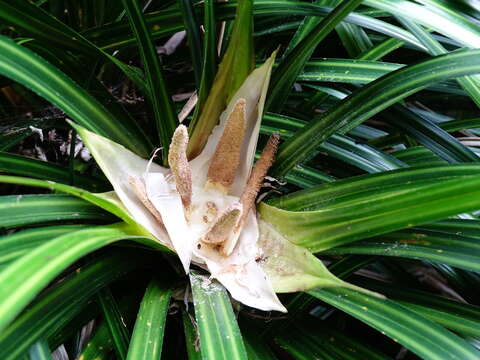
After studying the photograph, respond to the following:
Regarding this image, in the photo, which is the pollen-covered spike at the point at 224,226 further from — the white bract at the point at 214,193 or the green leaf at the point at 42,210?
the green leaf at the point at 42,210

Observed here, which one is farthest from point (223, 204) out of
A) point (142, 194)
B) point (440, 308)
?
point (440, 308)

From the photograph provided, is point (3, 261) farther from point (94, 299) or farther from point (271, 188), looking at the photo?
point (271, 188)

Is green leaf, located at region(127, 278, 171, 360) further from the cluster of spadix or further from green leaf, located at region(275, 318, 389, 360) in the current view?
green leaf, located at region(275, 318, 389, 360)

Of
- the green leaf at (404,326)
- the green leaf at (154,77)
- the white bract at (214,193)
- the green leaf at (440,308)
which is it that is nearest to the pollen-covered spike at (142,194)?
the white bract at (214,193)

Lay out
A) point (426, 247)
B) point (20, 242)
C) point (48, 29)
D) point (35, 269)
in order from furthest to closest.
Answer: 1. point (48, 29)
2. point (426, 247)
3. point (20, 242)
4. point (35, 269)

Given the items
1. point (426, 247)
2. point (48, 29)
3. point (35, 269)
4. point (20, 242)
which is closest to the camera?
point (35, 269)

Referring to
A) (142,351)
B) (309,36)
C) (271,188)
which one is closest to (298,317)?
(271,188)

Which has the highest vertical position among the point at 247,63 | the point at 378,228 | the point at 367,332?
the point at 247,63

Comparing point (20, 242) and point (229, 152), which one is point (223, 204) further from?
point (20, 242)
